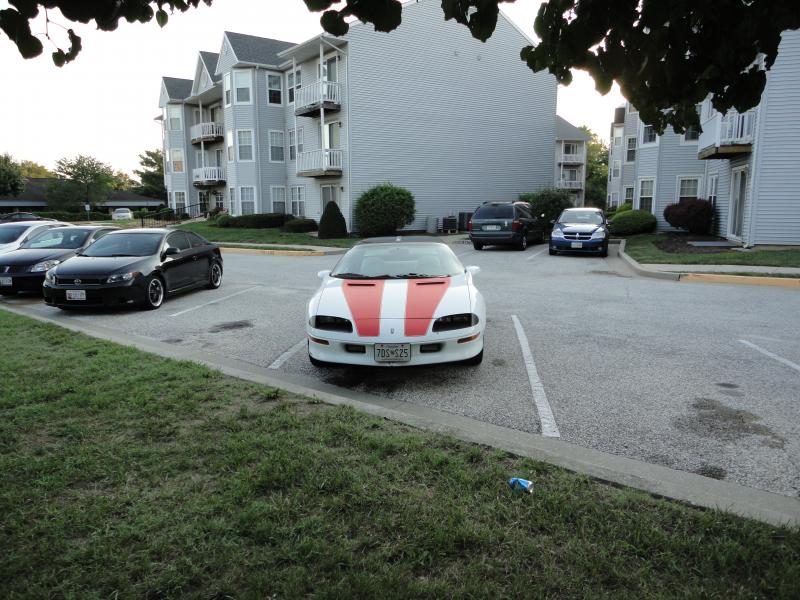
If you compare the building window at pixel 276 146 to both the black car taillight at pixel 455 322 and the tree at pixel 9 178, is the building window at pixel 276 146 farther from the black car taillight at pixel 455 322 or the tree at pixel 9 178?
the tree at pixel 9 178

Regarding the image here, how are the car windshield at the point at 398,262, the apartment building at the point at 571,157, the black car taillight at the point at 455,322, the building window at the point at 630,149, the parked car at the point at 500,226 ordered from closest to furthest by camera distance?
the black car taillight at the point at 455,322 → the car windshield at the point at 398,262 → the parked car at the point at 500,226 → the building window at the point at 630,149 → the apartment building at the point at 571,157

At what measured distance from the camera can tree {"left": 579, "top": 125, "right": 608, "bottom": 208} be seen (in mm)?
84250

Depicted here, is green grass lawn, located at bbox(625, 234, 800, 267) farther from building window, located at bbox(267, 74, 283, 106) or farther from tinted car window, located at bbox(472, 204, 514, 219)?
building window, located at bbox(267, 74, 283, 106)

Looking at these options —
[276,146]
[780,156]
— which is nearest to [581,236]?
[780,156]

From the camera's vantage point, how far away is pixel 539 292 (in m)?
12.0

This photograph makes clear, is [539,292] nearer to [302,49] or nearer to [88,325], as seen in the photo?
[88,325]

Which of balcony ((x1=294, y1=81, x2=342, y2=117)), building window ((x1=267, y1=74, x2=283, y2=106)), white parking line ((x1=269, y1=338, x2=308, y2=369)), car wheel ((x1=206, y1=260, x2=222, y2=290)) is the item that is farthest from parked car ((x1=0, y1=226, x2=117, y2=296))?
building window ((x1=267, y1=74, x2=283, y2=106))

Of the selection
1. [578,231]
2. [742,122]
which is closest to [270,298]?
[578,231]

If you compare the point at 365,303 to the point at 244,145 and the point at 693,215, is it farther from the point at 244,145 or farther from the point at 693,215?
the point at 244,145

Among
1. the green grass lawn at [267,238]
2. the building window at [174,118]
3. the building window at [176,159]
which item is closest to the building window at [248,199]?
the green grass lawn at [267,238]

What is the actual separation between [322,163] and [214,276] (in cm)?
1820

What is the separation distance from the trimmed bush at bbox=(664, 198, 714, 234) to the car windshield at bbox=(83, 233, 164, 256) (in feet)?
67.2

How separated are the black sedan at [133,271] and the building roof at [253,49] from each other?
1017 inches

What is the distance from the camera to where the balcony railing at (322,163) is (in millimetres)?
29875
